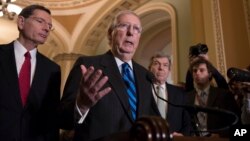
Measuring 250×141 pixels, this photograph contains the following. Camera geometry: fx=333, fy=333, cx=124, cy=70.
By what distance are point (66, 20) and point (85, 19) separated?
0.65 meters

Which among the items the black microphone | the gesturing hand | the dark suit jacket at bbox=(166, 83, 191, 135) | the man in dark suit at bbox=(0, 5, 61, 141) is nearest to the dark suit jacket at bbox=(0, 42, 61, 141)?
the man in dark suit at bbox=(0, 5, 61, 141)

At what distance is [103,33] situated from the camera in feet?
31.0

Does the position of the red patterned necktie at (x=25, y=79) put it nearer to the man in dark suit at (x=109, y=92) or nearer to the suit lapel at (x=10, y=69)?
the suit lapel at (x=10, y=69)

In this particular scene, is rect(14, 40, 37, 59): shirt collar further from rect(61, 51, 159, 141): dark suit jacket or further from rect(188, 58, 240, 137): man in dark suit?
rect(188, 58, 240, 137): man in dark suit

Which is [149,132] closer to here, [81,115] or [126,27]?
[81,115]

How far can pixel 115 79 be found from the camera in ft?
5.36

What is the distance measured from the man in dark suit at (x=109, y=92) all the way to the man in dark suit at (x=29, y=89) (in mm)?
301

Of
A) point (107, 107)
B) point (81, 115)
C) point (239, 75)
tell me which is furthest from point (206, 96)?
point (81, 115)

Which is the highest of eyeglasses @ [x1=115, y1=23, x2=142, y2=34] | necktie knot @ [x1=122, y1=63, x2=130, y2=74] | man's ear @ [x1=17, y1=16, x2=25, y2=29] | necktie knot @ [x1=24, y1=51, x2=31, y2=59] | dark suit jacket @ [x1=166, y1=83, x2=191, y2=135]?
man's ear @ [x1=17, y1=16, x2=25, y2=29]

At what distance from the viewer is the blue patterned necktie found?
160 centimetres

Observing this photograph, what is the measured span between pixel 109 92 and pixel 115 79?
0.09 metres

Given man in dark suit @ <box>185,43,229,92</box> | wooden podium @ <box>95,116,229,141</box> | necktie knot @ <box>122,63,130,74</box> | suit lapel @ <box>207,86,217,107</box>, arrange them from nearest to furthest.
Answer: wooden podium @ <box>95,116,229,141</box>
necktie knot @ <box>122,63,130,74</box>
suit lapel @ <box>207,86,217,107</box>
man in dark suit @ <box>185,43,229,92</box>

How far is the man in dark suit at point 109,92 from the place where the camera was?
1377 mm

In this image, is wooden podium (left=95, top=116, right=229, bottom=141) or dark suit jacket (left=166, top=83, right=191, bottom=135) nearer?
wooden podium (left=95, top=116, right=229, bottom=141)
